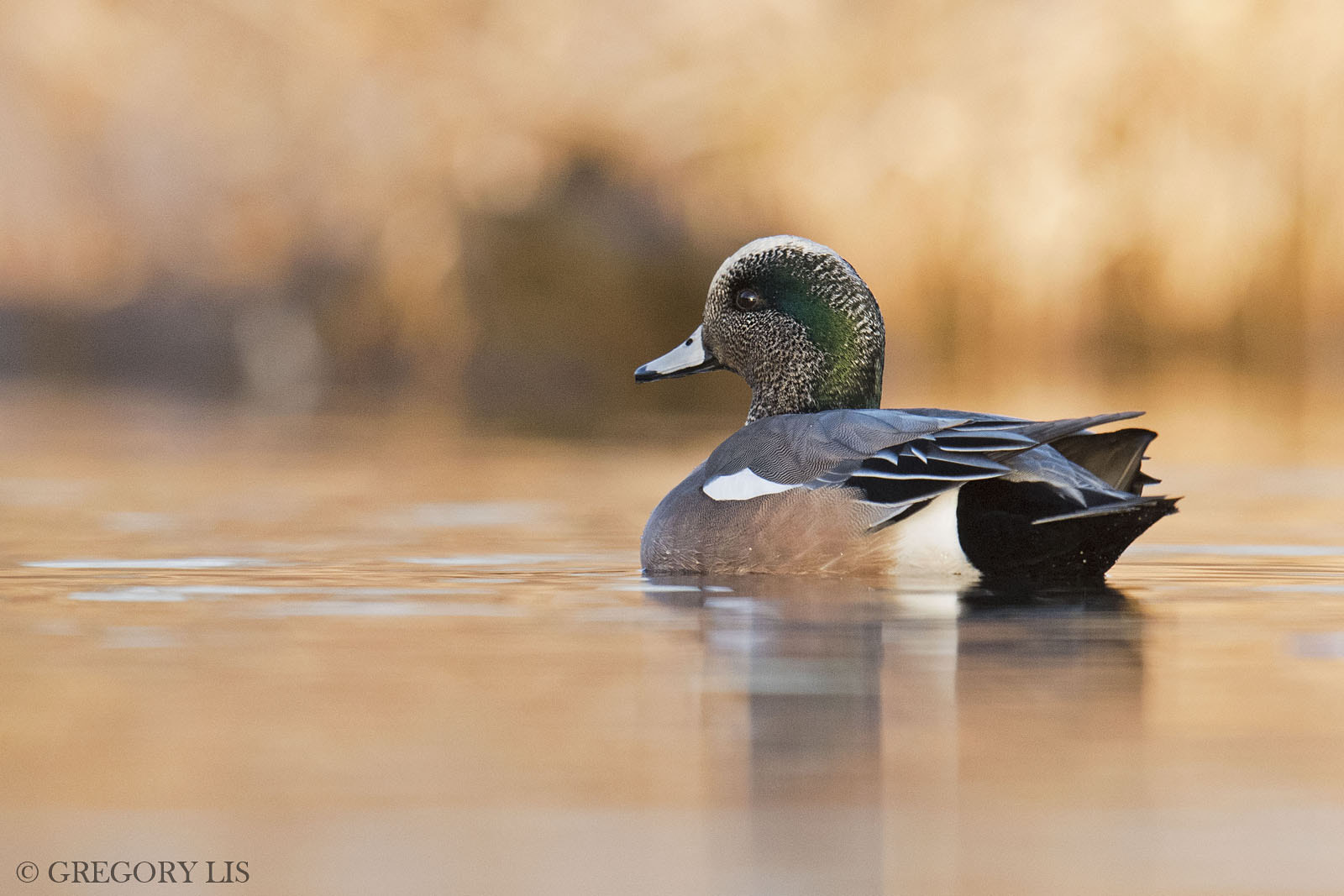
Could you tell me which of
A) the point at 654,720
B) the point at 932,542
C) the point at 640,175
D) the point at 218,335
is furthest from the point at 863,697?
the point at 218,335

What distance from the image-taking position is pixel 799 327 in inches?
230

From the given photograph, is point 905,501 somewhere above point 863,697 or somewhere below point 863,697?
above

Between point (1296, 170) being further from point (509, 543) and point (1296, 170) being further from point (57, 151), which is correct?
point (509, 543)

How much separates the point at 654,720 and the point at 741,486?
74.5 inches

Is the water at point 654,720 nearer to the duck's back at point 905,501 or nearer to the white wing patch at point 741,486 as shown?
the duck's back at point 905,501

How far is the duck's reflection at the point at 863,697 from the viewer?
7.98 ft

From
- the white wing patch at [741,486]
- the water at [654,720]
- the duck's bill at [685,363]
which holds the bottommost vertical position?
the water at [654,720]

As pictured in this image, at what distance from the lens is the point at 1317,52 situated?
859 inches

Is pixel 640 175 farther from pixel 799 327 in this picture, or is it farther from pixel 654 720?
pixel 654 720

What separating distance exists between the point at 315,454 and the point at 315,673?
6.29m

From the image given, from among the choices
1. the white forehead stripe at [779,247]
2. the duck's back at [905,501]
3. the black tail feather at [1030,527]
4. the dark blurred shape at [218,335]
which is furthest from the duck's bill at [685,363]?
the dark blurred shape at [218,335]

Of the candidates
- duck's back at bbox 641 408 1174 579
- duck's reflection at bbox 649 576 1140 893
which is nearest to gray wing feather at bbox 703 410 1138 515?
duck's back at bbox 641 408 1174 579

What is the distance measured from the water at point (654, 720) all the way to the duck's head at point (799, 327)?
73 cm

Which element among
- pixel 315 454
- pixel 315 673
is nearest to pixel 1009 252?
pixel 315 454
